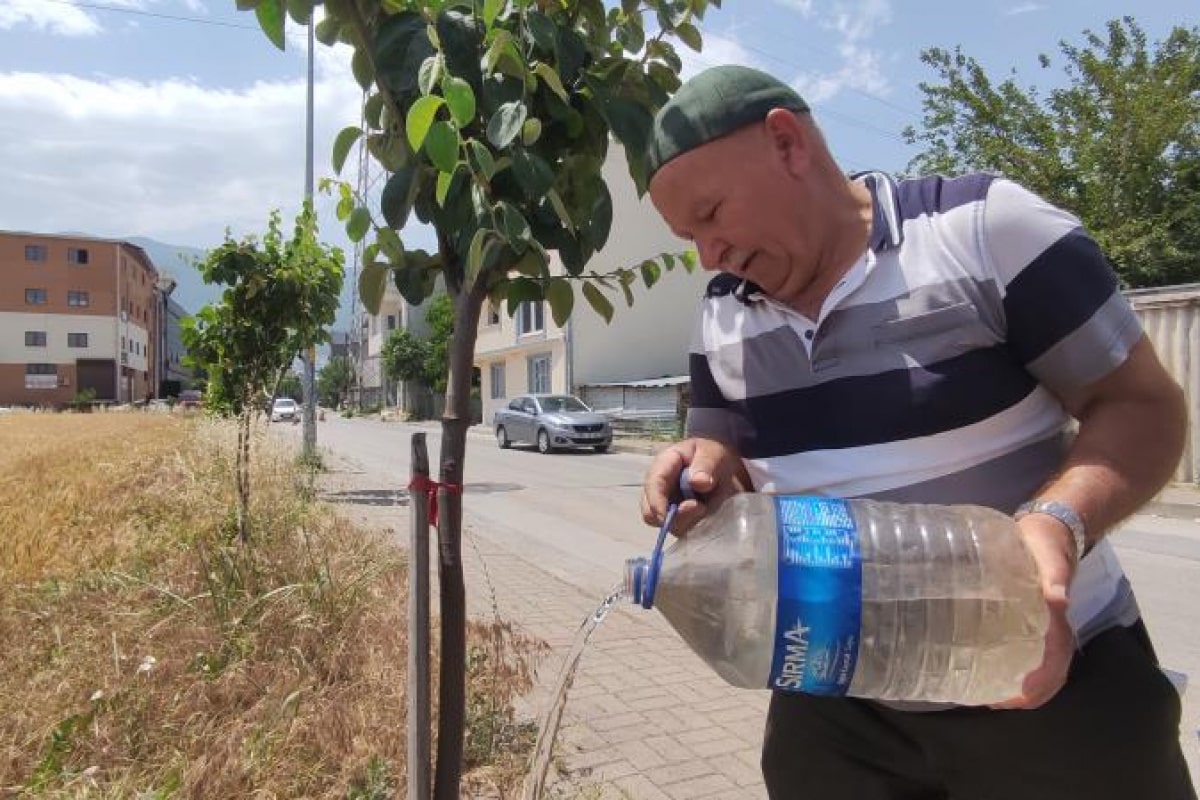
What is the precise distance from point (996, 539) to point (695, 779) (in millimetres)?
2254

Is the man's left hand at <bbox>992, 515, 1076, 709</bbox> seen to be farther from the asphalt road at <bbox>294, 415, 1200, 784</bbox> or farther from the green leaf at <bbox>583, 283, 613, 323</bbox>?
the green leaf at <bbox>583, 283, 613, 323</bbox>

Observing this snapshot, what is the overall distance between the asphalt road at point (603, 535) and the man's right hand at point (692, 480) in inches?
38.9

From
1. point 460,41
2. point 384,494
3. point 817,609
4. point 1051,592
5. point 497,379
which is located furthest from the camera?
point 497,379

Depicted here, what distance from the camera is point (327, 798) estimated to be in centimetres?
272

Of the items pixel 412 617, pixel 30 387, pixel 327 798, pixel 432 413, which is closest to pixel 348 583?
pixel 327 798

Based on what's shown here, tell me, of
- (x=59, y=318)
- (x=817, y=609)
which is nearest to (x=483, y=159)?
(x=817, y=609)

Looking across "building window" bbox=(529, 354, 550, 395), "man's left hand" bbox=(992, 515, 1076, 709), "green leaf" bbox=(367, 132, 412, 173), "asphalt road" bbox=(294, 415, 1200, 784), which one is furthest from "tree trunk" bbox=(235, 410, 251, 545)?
"building window" bbox=(529, 354, 550, 395)

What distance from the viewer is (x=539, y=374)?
32.9 meters

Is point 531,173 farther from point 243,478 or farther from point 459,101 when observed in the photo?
point 243,478

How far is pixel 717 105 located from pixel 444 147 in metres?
0.44

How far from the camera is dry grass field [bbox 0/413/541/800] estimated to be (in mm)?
2812

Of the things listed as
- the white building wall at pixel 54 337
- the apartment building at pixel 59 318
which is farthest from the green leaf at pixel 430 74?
the white building wall at pixel 54 337

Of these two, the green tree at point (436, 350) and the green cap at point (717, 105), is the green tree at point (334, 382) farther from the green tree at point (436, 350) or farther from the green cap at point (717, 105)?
the green cap at point (717, 105)

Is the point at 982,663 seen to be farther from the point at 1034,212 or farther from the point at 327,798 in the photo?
the point at 327,798
